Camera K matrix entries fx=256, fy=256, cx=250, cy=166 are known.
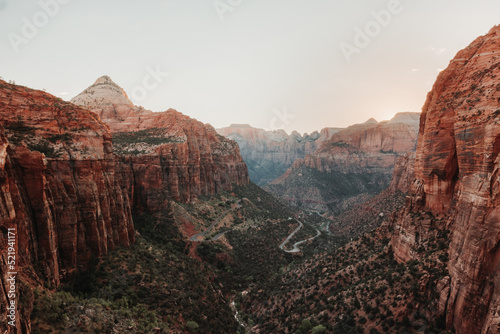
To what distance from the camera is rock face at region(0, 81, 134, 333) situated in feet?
67.5

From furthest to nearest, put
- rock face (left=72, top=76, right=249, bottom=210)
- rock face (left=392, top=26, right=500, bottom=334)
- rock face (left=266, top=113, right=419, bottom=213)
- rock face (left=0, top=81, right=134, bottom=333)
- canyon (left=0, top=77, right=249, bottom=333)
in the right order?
rock face (left=266, top=113, right=419, bottom=213), rock face (left=72, top=76, right=249, bottom=210), rock face (left=0, top=81, right=134, bottom=333), canyon (left=0, top=77, right=249, bottom=333), rock face (left=392, top=26, right=500, bottom=334)

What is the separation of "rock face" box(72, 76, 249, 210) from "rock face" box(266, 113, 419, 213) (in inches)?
2332

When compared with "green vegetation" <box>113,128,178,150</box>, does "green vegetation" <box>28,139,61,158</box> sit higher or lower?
lower

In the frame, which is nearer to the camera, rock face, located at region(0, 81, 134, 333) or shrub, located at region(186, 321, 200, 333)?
rock face, located at region(0, 81, 134, 333)

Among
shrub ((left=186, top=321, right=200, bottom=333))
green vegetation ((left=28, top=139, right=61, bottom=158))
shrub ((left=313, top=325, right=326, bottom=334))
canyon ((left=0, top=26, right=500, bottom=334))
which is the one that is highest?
green vegetation ((left=28, top=139, right=61, bottom=158))

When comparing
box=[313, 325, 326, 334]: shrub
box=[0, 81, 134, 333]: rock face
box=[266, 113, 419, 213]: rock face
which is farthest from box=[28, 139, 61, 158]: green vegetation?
box=[266, 113, 419, 213]: rock face

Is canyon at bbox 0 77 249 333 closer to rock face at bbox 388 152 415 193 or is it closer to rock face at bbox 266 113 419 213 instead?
rock face at bbox 388 152 415 193

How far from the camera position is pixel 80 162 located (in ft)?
92.8

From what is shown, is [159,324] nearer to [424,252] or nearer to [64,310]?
[64,310]

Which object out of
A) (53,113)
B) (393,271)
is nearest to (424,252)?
(393,271)

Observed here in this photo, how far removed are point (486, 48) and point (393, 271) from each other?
25.6 meters

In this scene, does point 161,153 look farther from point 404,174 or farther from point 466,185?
point 404,174

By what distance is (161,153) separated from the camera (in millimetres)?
63656

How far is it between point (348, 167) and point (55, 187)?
167 meters
